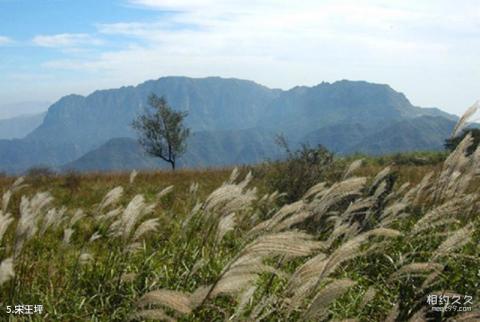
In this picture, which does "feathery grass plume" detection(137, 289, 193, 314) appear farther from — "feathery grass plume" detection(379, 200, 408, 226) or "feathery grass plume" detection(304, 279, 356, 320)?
"feathery grass plume" detection(379, 200, 408, 226)

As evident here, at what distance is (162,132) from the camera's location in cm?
4700

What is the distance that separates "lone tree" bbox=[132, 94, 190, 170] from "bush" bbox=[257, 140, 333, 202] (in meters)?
34.4

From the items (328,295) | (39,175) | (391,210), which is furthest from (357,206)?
Result: (39,175)

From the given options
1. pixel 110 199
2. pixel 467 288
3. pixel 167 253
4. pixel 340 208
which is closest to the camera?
pixel 467 288

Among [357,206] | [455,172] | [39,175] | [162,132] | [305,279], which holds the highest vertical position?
[455,172]

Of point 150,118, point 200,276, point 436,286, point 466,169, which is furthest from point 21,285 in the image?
point 150,118

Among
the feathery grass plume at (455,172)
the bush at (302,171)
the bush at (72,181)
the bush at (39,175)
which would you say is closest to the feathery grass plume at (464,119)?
the feathery grass plume at (455,172)

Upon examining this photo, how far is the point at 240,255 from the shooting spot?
2928 millimetres

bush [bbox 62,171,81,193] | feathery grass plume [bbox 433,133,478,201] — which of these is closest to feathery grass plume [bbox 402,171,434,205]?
feathery grass plume [bbox 433,133,478,201]

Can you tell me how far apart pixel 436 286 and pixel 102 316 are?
10.9ft

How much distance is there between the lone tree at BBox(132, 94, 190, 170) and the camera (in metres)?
46.5

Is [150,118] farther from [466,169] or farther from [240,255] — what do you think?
[240,255]

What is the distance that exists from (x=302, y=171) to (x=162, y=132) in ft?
120

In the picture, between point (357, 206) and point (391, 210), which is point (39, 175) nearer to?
point (391, 210)
